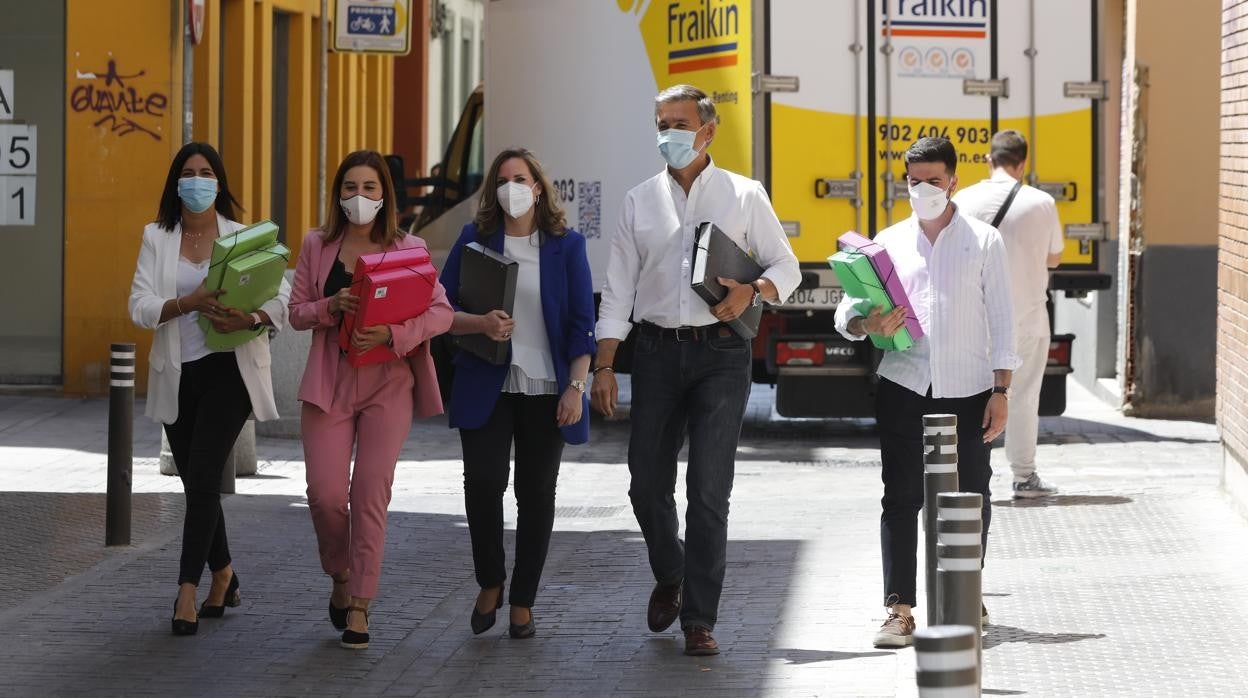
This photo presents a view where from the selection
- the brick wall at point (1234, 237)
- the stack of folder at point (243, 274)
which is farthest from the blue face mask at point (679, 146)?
the brick wall at point (1234, 237)

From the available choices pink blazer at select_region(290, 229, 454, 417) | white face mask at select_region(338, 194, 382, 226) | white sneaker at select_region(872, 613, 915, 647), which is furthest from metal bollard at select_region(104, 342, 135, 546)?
white sneaker at select_region(872, 613, 915, 647)

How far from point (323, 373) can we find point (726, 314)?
1.41 m

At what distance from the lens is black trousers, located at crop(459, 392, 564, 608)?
294 inches

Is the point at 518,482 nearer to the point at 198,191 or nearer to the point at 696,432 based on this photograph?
the point at 696,432

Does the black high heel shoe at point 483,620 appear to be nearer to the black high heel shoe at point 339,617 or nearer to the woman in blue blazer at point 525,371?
the woman in blue blazer at point 525,371

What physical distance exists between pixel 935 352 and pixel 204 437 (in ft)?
8.49

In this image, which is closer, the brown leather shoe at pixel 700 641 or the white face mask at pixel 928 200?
the brown leather shoe at pixel 700 641

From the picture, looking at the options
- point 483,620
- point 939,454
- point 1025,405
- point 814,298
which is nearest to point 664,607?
point 483,620

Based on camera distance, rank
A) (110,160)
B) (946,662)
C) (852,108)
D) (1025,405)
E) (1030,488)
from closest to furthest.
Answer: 1. (946,662)
2. (1025,405)
3. (1030,488)
4. (852,108)
5. (110,160)

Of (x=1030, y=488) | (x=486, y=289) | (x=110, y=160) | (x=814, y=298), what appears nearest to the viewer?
(x=486, y=289)

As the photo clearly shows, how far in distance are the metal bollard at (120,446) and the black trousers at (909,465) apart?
3.71 m

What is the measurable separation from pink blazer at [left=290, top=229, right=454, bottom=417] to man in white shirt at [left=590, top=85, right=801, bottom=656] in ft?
1.93

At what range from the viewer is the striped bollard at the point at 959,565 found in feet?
16.5

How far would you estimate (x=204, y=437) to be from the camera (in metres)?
7.67
